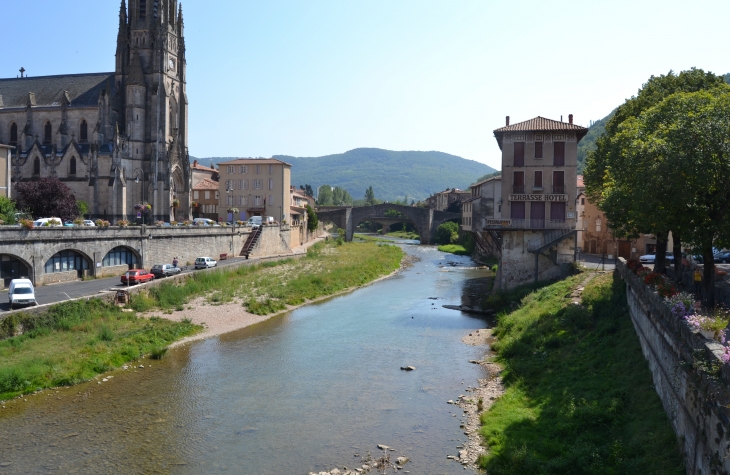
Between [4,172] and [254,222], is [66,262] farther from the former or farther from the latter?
[254,222]

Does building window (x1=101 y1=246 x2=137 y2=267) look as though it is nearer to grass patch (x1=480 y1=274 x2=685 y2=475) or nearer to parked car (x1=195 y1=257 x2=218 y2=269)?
parked car (x1=195 y1=257 x2=218 y2=269)

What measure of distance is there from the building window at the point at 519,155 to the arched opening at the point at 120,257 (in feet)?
100

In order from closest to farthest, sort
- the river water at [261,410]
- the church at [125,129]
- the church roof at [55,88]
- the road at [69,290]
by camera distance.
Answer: the river water at [261,410]
the road at [69,290]
the church at [125,129]
the church roof at [55,88]

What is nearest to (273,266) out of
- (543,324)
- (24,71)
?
(543,324)

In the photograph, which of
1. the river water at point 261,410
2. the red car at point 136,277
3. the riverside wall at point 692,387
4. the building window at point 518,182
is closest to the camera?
the riverside wall at point 692,387

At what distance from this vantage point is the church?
74562 millimetres

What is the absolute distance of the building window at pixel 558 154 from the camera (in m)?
42.5

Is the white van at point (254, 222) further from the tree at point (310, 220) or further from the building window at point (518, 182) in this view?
the building window at point (518, 182)

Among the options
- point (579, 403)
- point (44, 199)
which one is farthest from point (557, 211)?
point (44, 199)

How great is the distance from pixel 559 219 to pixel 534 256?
310 cm

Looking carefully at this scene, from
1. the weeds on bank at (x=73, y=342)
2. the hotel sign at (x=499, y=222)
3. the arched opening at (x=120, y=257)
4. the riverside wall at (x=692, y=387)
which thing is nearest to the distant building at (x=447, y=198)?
the hotel sign at (x=499, y=222)

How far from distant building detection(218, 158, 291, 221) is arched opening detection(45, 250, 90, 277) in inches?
1558

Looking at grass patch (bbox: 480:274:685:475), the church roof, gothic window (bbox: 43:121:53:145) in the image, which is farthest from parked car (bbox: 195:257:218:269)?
gothic window (bbox: 43:121:53:145)

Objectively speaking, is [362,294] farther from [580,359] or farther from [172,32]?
[172,32]
